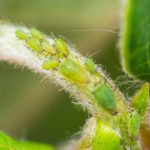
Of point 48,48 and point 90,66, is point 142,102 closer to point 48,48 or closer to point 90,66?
point 90,66

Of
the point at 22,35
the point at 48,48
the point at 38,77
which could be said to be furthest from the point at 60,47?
the point at 38,77

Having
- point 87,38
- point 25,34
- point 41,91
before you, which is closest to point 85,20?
Answer: point 87,38

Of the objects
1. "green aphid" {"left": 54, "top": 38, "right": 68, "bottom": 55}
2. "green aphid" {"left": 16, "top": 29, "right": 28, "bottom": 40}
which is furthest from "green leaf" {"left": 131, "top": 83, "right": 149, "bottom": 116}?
"green aphid" {"left": 16, "top": 29, "right": 28, "bottom": 40}

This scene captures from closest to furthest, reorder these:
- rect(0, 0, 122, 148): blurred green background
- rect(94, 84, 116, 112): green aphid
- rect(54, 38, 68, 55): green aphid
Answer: rect(94, 84, 116, 112): green aphid
rect(54, 38, 68, 55): green aphid
rect(0, 0, 122, 148): blurred green background

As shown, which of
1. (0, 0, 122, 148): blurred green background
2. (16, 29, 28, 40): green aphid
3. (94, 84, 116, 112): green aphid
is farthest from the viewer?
(0, 0, 122, 148): blurred green background

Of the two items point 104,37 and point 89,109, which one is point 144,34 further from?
point 104,37

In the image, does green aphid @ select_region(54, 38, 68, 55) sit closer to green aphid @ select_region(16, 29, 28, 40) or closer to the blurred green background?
green aphid @ select_region(16, 29, 28, 40)

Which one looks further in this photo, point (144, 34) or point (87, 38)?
point (87, 38)
